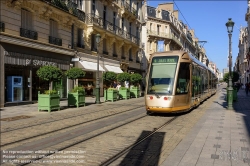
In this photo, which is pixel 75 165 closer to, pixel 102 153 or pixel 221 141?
pixel 102 153

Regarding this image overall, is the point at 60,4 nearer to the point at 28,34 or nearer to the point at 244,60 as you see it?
the point at 28,34

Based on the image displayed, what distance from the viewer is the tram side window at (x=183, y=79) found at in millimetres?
10984

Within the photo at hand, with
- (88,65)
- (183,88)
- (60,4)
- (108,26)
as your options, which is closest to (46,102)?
(183,88)

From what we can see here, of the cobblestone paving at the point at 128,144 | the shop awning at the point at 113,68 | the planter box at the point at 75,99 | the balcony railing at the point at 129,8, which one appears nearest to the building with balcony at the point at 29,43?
the planter box at the point at 75,99

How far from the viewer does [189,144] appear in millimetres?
6172

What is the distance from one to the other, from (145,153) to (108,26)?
75.8ft

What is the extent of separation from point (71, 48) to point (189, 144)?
1695 cm

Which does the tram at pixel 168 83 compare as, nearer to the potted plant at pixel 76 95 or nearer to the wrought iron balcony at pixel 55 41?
the potted plant at pixel 76 95

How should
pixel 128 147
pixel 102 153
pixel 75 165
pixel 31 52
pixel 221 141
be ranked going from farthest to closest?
pixel 31 52 → pixel 221 141 → pixel 128 147 → pixel 102 153 → pixel 75 165

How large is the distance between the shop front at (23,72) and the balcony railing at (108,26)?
677 centimetres

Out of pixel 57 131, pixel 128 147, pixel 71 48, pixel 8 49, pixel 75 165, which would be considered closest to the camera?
pixel 75 165

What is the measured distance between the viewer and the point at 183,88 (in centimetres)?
1130

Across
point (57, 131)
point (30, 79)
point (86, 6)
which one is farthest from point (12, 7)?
point (57, 131)

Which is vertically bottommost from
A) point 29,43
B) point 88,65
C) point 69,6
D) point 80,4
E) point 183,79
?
point 183,79
